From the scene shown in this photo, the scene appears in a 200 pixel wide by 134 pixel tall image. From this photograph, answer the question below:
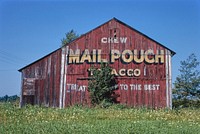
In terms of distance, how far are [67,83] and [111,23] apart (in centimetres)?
577

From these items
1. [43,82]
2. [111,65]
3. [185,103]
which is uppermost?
[111,65]

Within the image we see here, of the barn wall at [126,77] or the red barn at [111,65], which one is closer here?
the barn wall at [126,77]

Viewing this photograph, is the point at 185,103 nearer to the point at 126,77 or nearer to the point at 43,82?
the point at 126,77

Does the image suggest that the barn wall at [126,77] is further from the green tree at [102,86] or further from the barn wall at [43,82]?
the barn wall at [43,82]

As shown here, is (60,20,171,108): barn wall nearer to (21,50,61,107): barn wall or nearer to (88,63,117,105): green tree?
(88,63,117,105): green tree

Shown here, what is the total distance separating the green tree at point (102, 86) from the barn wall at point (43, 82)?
2.92 m

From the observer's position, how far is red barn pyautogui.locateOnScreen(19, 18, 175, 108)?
20.7 m

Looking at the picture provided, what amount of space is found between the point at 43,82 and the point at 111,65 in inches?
217

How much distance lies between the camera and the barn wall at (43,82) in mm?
21734

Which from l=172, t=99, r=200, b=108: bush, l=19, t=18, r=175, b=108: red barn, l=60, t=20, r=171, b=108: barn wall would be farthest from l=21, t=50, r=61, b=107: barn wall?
l=172, t=99, r=200, b=108: bush

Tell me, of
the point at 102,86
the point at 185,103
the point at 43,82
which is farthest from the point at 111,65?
the point at 185,103

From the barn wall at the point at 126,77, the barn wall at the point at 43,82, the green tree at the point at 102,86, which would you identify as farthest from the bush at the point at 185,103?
the barn wall at the point at 43,82

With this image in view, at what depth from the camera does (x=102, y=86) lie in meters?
20.5

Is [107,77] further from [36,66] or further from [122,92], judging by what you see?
[36,66]
